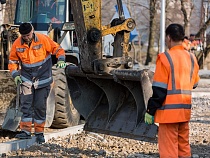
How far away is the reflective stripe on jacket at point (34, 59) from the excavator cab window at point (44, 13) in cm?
313

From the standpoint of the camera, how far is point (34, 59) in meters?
7.99

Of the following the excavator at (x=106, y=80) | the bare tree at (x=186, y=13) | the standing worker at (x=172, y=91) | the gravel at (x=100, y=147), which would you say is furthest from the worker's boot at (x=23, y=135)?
the bare tree at (x=186, y=13)

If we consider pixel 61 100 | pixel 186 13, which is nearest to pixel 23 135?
pixel 61 100

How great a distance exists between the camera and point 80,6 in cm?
686

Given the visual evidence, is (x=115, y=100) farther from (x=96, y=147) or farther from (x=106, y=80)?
(x=96, y=147)

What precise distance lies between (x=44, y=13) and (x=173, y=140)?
633 centimetres

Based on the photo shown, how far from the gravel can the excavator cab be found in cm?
30

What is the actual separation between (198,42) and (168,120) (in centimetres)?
2794

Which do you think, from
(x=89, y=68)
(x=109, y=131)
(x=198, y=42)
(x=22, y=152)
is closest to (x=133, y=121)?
(x=109, y=131)

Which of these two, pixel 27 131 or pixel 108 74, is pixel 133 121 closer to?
pixel 108 74

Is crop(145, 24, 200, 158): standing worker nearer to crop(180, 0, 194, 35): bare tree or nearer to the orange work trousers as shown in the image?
the orange work trousers

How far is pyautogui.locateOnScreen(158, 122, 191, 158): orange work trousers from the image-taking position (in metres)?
5.64

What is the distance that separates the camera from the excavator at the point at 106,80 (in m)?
6.90

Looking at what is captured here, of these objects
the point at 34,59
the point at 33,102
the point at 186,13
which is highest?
the point at 186,13
